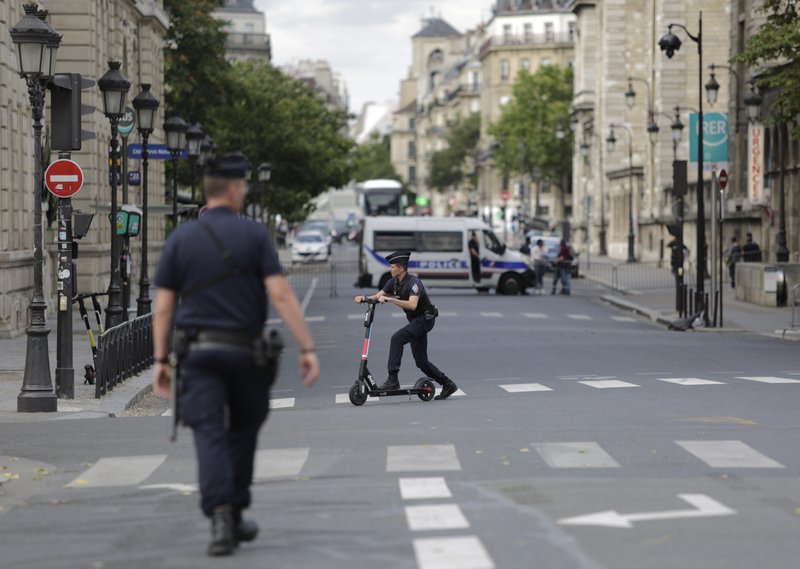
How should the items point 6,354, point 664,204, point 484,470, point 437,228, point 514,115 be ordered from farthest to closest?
1. point 514,115
2. point 664,204
3. point 437,228
4. point 6,354
5. point 484,470

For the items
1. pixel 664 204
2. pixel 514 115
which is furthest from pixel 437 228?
pixel 514 115

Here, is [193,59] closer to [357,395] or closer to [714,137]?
[714,137]

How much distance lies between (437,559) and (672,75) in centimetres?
7560

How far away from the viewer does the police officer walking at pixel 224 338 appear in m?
8.53

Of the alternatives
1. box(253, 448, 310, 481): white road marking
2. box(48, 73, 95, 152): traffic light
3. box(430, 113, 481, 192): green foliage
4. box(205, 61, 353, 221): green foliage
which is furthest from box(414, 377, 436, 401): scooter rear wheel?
box(430, 113, 481, 192): green foliage

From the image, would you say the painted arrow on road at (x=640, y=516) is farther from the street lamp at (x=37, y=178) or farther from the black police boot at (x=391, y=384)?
the street lamp at (x=37, y=178)

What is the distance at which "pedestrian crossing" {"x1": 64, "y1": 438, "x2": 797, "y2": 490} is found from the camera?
39.2ft

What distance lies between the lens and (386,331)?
114 ft

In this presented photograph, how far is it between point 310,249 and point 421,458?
7142cm

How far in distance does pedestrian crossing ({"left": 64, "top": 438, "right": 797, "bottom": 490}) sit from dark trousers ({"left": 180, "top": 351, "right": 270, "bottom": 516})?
8.20ft

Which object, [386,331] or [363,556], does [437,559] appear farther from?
[386,331]

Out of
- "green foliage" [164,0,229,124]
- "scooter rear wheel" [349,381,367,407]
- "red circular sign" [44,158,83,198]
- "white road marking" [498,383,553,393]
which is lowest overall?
"white road marking" [498,383,553,393]

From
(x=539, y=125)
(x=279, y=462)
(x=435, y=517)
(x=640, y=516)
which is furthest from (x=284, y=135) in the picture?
(x=640, y=516)

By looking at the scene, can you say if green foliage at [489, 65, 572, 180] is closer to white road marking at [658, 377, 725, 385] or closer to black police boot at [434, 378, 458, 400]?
white road marking at [658, 377, 725, 385]
